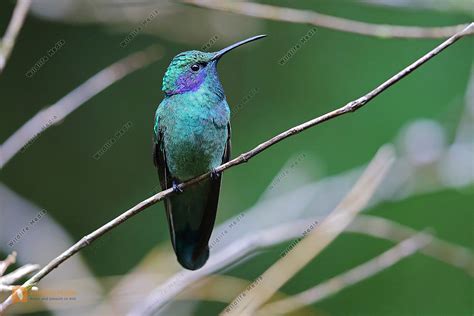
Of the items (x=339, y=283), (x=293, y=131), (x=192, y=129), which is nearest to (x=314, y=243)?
(x=339, y=283)

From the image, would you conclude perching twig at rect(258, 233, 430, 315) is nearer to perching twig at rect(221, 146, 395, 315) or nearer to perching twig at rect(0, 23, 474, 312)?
perching twig at rect(221, 146, 395, 315)

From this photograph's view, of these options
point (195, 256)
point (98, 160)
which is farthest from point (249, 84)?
point (195, 256)

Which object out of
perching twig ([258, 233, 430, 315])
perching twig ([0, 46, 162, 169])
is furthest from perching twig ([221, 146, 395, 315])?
perching twig ([0, 46, 162, 169])

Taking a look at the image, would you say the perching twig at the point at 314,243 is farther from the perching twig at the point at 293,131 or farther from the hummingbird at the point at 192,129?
the perching twig at the point at 293,131

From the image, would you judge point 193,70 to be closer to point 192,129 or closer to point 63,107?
point 192,129

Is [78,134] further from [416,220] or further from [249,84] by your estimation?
[416,220]

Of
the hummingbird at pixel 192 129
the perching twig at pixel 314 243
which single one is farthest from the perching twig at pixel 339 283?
the hummingbird at pixel 192 129
